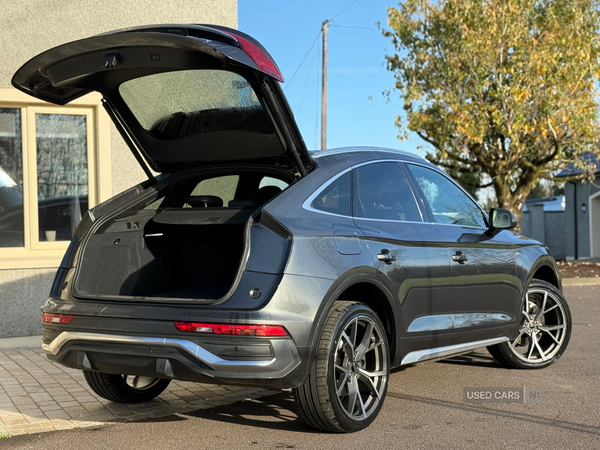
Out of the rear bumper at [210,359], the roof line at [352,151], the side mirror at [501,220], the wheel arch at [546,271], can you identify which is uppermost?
the roof line at [352,151]

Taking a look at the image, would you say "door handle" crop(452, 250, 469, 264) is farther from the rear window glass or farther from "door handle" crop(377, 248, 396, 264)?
the rear window glass

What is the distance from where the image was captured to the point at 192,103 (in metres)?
5.04

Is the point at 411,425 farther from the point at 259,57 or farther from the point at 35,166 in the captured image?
the point at 35,166

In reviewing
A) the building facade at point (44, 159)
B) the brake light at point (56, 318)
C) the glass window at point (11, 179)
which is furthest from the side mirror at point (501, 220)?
the glass window at point (11, 179)

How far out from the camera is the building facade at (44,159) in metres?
8.70

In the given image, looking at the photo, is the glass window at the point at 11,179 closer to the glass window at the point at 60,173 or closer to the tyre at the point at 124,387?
the glass window at the point at 60,173

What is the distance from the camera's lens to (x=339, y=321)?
176 inches

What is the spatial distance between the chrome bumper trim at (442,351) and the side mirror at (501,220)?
2.99 feet

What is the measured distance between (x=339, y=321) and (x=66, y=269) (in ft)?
5.97

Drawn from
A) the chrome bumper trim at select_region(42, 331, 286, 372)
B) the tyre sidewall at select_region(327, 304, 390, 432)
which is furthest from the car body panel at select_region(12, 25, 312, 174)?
the chrome bumper trim at select_region(42, 331, 286, 372)

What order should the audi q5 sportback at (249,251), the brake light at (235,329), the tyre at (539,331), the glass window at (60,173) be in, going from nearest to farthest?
1. the brake light at (235,329)
2. the audi q5 sportback at (249,251)
3. the tyre at (539,331)
4. the glass window at (60,173)

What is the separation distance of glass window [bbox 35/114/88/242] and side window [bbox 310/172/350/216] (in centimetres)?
506

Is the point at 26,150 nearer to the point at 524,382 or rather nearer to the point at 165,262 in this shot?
the point at 165,262

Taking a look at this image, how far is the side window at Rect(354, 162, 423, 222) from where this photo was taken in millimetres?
5086
